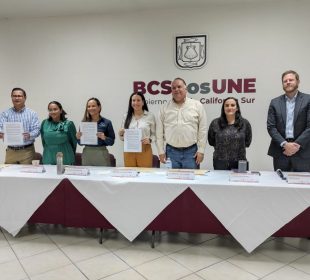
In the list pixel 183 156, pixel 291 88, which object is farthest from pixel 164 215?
pixel 291 88

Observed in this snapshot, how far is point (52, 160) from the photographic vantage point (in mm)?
3139

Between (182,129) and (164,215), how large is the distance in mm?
844

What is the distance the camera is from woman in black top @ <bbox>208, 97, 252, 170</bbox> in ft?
8.79

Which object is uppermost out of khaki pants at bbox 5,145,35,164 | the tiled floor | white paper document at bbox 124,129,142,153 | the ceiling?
the ceiling

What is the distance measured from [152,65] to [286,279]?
10.7ft

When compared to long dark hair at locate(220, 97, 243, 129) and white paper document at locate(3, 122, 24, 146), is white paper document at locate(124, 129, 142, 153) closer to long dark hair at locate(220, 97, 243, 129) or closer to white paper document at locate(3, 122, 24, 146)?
long dark hair at locate(220, 97, 243, 129)

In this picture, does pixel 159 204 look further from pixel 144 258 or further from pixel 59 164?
pixel 59 164

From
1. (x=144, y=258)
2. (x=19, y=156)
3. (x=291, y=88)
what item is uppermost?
(x=291, y=88)

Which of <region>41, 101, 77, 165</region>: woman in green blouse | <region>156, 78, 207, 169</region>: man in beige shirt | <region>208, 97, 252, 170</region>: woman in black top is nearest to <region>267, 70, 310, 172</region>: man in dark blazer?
<region>208, 97, 252, 170</region>: woman in black top

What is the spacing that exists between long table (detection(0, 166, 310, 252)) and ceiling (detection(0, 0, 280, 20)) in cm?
247

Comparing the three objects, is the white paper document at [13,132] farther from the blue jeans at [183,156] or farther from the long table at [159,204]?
the blue jeans at [183,156]

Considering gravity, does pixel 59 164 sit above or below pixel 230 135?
below

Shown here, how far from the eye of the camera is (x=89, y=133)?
2.97 meters

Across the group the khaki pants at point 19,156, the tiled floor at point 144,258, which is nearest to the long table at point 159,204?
the tiled floor at point 144,258
